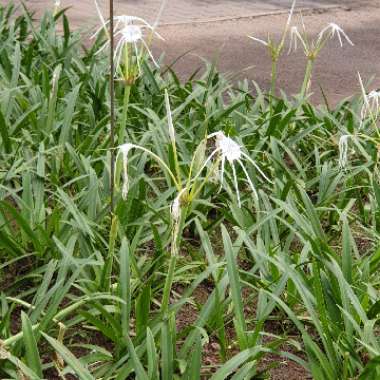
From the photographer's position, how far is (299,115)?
413 centimetres

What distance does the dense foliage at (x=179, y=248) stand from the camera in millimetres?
2137

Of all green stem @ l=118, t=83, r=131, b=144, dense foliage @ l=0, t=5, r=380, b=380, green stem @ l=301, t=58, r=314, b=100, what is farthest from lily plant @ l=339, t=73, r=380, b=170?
green stem @ l=118, t=83, r=131, b=144

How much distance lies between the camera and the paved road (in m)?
6.99

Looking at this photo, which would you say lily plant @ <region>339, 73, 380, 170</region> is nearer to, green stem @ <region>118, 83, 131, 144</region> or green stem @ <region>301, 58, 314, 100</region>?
green stem @ <region>301, 58, 314, 100</region>

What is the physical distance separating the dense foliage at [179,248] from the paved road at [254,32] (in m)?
2.37

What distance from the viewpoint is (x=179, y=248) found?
117 inches

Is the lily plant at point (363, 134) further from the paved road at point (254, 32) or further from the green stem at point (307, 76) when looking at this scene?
the paved road at point (254, 32)

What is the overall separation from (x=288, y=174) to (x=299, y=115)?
98cm

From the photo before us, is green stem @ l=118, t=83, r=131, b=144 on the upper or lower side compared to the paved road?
upper

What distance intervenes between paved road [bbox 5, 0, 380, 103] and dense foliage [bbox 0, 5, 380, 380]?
2372 mm

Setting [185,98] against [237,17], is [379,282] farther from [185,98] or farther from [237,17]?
[237,17]

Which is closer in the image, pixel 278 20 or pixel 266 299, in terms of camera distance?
pixel 266 299

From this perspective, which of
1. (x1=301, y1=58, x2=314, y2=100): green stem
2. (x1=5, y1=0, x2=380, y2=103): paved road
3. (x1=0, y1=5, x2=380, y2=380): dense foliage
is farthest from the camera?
(x1=5, y1=0, x2=380, y2=103): paved road

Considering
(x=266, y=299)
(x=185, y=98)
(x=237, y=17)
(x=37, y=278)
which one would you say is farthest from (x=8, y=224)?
(x=237, y=17)
